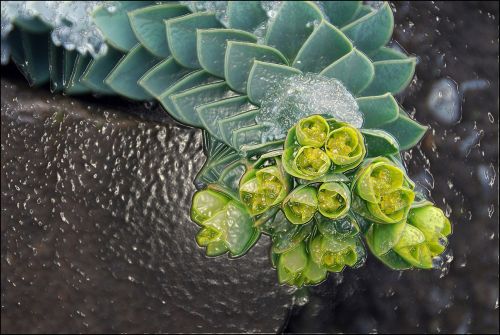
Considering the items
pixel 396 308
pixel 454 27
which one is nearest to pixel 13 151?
pixel 396 308

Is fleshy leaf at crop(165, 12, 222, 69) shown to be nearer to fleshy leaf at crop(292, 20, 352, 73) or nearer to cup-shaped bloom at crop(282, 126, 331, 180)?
fleshy leaf at crop(292, 20, 352, 73)

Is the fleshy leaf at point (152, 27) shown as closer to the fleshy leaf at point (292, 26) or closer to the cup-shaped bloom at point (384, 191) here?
the fleshy leaf at point (292, 26)

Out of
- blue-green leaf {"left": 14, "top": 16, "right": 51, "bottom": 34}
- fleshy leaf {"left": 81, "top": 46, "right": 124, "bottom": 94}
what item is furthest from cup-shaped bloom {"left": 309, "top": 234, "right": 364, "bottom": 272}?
blue-green leaf {"left": 14, "top": 16, "right": 51, "bottom": 34}

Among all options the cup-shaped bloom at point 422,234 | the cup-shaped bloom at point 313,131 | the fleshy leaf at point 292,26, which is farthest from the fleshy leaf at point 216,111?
the cup-shaped bloom at point 422,234

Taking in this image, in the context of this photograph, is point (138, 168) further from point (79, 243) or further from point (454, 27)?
point (454, 27)

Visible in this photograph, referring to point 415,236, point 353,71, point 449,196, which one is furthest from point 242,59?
point 449,196

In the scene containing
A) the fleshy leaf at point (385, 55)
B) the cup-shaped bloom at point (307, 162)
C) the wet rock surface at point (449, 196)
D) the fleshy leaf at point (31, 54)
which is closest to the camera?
the cup-shaped bloom at point (307, 162)
